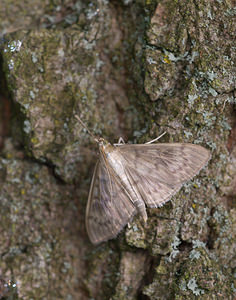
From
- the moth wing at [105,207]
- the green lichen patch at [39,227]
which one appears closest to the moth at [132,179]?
the moth wing at [105,207]

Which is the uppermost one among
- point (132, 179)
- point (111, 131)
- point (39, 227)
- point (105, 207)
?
point (111, 131)

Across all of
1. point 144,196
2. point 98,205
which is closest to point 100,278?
point 98,205

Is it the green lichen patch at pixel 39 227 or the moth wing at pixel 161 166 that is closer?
the moth wing at pixel 161 166

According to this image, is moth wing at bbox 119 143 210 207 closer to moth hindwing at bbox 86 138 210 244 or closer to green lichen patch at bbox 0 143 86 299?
moth hindwing at bbox 86 138 210 244

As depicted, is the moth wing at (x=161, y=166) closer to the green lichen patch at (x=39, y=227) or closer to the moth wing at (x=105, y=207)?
the moth wing at (x=105, y=207)

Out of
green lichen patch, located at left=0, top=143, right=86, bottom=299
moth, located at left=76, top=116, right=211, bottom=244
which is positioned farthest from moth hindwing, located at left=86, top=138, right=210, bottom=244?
green lichen patch, located at left=0, top=143, right=86, bottom=299

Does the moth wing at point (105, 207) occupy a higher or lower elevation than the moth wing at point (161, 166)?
lower

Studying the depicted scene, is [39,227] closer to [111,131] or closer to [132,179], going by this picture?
[132,179]

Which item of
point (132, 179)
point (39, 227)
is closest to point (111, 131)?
point (132, 179)
